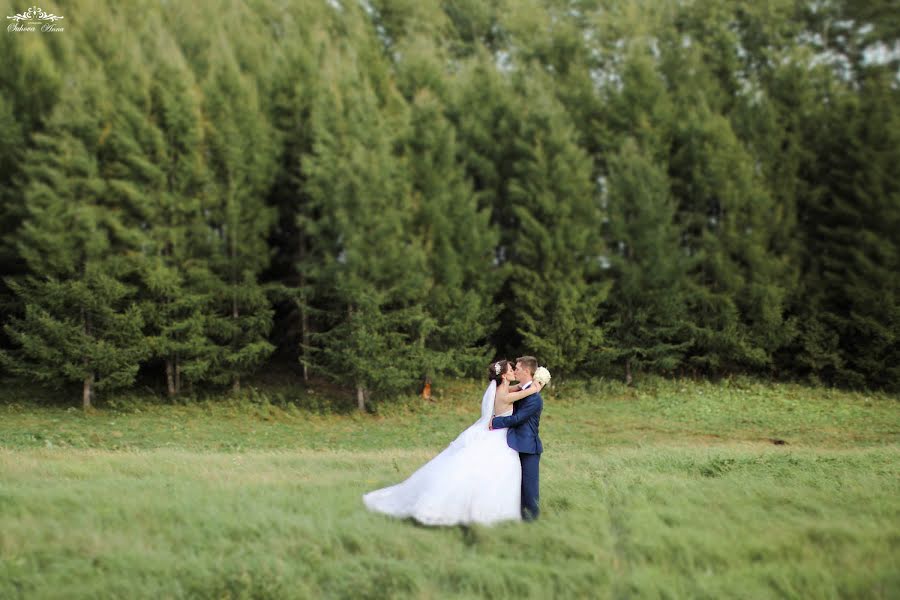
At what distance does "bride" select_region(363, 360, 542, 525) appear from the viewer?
6348mm

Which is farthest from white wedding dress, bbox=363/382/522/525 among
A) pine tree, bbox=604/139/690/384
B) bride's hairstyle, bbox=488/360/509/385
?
pine tree, bbox=604/139/690/384

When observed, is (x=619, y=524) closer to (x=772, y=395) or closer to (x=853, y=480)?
(x=853, y=480)

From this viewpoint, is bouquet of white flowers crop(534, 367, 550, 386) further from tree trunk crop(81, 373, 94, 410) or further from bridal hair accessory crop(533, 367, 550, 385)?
tree trunk crop(81, 373, 94, 410)

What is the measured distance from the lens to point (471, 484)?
6.47 metres

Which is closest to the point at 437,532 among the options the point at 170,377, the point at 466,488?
the point at 466,488

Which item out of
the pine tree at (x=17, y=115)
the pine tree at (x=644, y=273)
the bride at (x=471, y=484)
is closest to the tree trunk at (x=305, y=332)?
the pine tree at (x=17, y=115)

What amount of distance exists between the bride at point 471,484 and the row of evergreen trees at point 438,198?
14.3m

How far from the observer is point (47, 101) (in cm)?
2239

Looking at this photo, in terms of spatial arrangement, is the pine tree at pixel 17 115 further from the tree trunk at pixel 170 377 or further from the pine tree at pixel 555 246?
the pine tree at pixel 555 246

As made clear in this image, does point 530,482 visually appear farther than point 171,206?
No

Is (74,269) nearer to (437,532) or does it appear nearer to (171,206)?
(171,206)

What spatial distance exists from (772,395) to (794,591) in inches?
838

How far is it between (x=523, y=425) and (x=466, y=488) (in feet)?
3.07

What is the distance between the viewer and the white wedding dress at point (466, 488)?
250 inches
